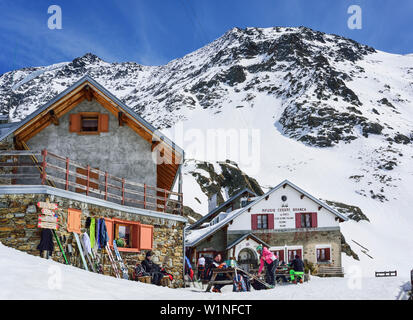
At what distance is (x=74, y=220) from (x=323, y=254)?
78.6 ft

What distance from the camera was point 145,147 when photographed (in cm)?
1909

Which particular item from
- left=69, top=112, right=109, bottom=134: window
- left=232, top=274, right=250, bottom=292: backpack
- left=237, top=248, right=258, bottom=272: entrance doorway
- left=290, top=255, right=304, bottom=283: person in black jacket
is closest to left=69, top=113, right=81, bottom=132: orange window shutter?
left=69, top=112, right=109, bottom=134: window

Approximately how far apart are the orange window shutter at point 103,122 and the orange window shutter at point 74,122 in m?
0.90

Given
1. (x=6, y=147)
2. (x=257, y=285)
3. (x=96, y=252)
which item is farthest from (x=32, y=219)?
(x=6, y=147)

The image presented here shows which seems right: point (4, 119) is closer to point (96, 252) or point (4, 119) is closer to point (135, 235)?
point (135, 235)

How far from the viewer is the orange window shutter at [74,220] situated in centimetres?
1310

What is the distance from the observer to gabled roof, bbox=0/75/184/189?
17844mm

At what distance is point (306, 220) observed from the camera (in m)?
34.0

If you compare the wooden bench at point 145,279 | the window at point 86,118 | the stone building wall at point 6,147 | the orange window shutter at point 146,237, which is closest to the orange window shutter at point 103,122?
the window at point 86,118

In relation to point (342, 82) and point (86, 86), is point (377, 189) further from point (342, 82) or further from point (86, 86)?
point (86, 86)

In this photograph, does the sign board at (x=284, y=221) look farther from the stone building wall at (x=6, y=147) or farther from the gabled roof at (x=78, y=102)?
the stone building wall at (x=6, y=147)

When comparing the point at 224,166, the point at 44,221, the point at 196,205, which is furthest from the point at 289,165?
the point at 44,221

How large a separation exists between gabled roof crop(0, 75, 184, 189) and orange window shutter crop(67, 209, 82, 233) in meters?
5.46
